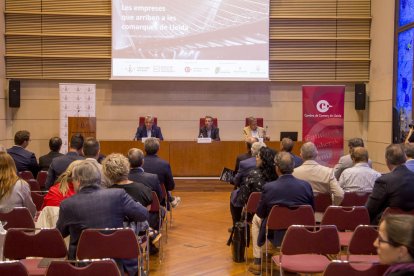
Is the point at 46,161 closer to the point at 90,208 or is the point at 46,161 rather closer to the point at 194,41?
the point at 90,208

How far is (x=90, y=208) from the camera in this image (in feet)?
11.1

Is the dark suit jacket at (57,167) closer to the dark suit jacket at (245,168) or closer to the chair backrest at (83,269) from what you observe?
the dark suit jacket at (245,168)

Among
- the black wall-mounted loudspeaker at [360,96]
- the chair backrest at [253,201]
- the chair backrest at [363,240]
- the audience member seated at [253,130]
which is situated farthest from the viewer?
the black wall-mounted loudspeaker at [360,96]

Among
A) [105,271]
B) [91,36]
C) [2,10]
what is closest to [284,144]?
[105,271]

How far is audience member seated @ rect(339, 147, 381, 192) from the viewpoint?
500 cm

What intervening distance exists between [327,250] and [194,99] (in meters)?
7.89

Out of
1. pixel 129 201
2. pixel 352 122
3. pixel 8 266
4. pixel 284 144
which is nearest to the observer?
pixel 8 266

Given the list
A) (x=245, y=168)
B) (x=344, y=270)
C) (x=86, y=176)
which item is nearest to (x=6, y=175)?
(x=86, y=176)

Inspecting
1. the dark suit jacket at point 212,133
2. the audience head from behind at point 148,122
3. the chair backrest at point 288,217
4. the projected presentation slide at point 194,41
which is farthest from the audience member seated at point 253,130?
the chair backrest at point 288,217

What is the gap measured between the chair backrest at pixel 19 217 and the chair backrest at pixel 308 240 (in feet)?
6.33

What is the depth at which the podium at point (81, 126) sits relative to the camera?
33.0 ft

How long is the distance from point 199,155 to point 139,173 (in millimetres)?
5092

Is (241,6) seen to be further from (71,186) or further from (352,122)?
(71,186)

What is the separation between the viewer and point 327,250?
3.64 metres
